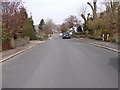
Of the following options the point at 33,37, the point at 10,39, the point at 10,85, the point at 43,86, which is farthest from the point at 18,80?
the point at 33,37

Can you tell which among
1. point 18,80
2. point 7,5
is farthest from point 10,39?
point 18,80

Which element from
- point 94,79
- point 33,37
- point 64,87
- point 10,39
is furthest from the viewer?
point 33,37

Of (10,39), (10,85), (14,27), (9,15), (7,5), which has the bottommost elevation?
(10,85)

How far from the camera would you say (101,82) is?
5773mm

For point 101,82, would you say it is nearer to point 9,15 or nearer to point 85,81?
point 85,81

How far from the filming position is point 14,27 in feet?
64.0

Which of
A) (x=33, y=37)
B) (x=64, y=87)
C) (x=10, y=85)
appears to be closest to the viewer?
(x=64, y=87)

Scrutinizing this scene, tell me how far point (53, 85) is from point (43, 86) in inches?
12.2

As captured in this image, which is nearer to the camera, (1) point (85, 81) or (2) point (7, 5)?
(1) point (85, 81)

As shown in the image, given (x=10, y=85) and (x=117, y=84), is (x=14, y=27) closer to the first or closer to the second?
(x=10, y=85)

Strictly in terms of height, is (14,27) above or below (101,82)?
above

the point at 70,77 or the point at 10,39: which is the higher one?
the point at 10,39

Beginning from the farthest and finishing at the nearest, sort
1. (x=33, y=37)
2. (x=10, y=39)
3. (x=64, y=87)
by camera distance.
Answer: (x=33, y=37)
(x=10, y=39)
(x=64, y=87)

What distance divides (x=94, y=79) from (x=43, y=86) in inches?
71.5
